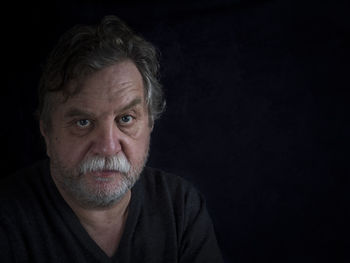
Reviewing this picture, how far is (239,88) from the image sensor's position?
5.90 ft

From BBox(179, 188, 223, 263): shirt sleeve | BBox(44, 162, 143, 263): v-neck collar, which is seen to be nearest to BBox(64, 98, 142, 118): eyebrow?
→ BBox(44, 162, 143, 263): v-neck collar

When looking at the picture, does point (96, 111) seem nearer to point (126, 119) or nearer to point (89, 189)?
point (126, 119)

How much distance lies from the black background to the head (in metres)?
0.19

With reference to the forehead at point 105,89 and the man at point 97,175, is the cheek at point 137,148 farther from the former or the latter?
the forehead at point 105,89

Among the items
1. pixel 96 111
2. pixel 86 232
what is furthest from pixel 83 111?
pixel 86 232

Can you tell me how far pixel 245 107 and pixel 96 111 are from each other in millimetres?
582

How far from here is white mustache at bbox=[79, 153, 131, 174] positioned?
1451 mm

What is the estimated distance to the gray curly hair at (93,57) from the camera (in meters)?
1.47

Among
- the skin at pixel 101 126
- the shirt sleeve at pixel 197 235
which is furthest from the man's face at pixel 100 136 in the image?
the shirt sleeve at pixel 197 235

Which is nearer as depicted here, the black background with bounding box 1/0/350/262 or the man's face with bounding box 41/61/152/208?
the man's face with bounding box 41/61/152/208

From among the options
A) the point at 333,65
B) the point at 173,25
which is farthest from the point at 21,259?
the point at 333,65

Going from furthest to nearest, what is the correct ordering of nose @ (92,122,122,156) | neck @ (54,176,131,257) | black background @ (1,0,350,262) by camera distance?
black background @ (1,0,350,262) < neck @ (54,176,131,257) < nose @ (92,122,122,156)

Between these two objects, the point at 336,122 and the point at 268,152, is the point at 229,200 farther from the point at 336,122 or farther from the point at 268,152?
the point at 336,122

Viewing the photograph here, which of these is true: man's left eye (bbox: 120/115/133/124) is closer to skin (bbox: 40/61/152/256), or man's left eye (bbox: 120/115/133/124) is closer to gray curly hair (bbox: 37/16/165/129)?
skin (bbox: 40/61/152/256)
